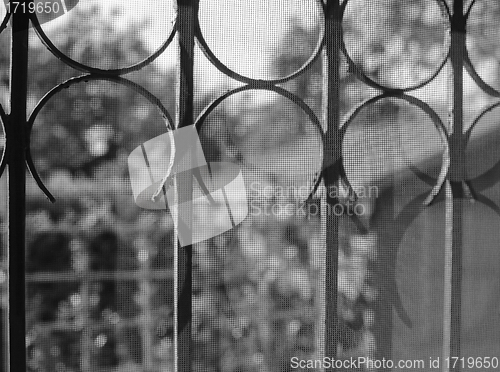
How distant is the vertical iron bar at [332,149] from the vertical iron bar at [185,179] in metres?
0.23

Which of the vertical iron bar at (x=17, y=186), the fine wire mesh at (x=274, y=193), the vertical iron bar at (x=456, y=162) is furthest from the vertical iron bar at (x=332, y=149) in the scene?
the vertical iron bar at (x=17, y=186)

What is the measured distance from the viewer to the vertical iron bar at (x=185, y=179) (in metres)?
0.80

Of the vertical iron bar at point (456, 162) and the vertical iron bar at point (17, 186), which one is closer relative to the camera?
the vertical iron bar at point (17, 186)

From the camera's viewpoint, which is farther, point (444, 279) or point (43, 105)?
point (444, 279)

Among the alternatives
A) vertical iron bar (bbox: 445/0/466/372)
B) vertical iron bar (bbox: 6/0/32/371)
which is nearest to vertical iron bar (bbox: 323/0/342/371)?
vertical iron bar (bbox: 445/0/466/372)

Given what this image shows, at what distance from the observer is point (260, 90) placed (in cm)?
82

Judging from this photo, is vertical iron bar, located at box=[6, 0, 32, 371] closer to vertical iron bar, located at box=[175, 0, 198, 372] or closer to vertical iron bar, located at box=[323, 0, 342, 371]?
vertical iron bar, located at box=[175, 0, 198, 372]

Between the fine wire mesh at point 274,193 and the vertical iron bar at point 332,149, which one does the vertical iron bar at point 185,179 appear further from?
the vertical iron bar at point 332,149

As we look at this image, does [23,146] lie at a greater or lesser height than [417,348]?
greater

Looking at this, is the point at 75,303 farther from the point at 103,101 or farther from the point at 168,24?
the point at 168,24

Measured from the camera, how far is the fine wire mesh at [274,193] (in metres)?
0.78

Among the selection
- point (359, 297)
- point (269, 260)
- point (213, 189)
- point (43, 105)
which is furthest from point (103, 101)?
point (359, 297)

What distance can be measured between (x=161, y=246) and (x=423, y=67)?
55 cm

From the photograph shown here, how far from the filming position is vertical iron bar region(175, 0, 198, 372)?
80 centimetres
